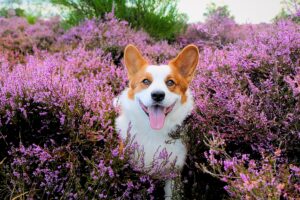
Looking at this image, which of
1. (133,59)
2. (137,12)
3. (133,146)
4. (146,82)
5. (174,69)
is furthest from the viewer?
(137,12)

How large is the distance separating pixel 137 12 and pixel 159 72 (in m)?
7.46

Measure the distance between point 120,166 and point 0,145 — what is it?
1.13m

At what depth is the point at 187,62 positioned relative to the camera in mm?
3779

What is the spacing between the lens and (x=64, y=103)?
3.57 metres

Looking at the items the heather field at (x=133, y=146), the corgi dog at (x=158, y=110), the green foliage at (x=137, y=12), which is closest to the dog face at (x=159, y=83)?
the corgi dog at (x=158, y=110)

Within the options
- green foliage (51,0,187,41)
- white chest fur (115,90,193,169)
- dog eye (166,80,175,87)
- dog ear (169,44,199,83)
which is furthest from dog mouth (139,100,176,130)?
green foliage (51,0,187,41)

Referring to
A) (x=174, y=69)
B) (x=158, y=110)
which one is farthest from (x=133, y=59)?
(x=158, y=110)

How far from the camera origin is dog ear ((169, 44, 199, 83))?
372cm

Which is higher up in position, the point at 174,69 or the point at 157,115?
the point at 174,69

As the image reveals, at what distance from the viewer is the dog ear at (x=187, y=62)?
3.72m

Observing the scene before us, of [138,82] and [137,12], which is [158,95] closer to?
[138,82]

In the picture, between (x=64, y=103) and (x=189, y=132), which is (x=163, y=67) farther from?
(x=64, y=103)

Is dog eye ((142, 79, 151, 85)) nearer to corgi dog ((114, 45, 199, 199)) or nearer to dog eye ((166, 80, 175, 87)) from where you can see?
corgi dog ((114, 45, 199, 199))

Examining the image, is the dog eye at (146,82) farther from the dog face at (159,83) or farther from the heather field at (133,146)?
the heather field at (133,146)
